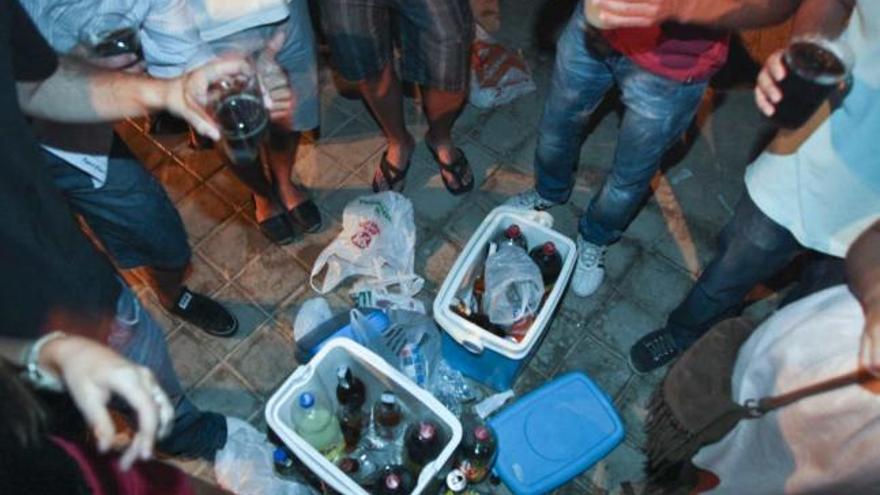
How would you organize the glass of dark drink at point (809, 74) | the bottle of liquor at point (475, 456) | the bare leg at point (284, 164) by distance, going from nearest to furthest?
the glass of dark drink at point (809, 74) → the bottle of liquor at point (475, 456) → the bare leg at point (284, 164)

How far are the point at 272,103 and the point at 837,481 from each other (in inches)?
75.2

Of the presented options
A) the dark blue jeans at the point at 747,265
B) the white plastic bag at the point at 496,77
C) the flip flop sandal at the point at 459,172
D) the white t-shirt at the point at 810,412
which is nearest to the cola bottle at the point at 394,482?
the white t-shirt at the point at 810,412

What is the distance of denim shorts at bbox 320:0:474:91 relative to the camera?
8.75 ft

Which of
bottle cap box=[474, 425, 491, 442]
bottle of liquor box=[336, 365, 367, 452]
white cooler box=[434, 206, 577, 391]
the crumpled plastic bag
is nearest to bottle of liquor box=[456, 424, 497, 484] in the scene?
bottle cap box=[474, 425, 491, 442]

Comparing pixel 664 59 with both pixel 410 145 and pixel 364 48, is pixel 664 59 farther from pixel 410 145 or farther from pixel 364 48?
pixel 410 145

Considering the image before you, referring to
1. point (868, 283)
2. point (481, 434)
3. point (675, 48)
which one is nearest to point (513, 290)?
point (481, 434)

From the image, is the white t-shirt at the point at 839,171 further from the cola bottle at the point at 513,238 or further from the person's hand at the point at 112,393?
the person's hand at the point at 112,393

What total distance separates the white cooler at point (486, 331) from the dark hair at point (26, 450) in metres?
1.51

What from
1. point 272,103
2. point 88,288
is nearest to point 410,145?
point 272,103

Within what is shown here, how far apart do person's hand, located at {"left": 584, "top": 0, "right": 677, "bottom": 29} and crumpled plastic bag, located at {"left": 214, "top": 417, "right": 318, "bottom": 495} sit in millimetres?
2083

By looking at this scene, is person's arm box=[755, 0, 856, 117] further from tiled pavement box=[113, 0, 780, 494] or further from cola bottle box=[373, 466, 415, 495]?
cola bottle box=[373, 466, 415, 495]

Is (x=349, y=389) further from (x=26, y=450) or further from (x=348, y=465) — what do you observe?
(x=26, y=450)

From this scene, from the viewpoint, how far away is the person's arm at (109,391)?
4.15 ft

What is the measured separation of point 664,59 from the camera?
2232mm
